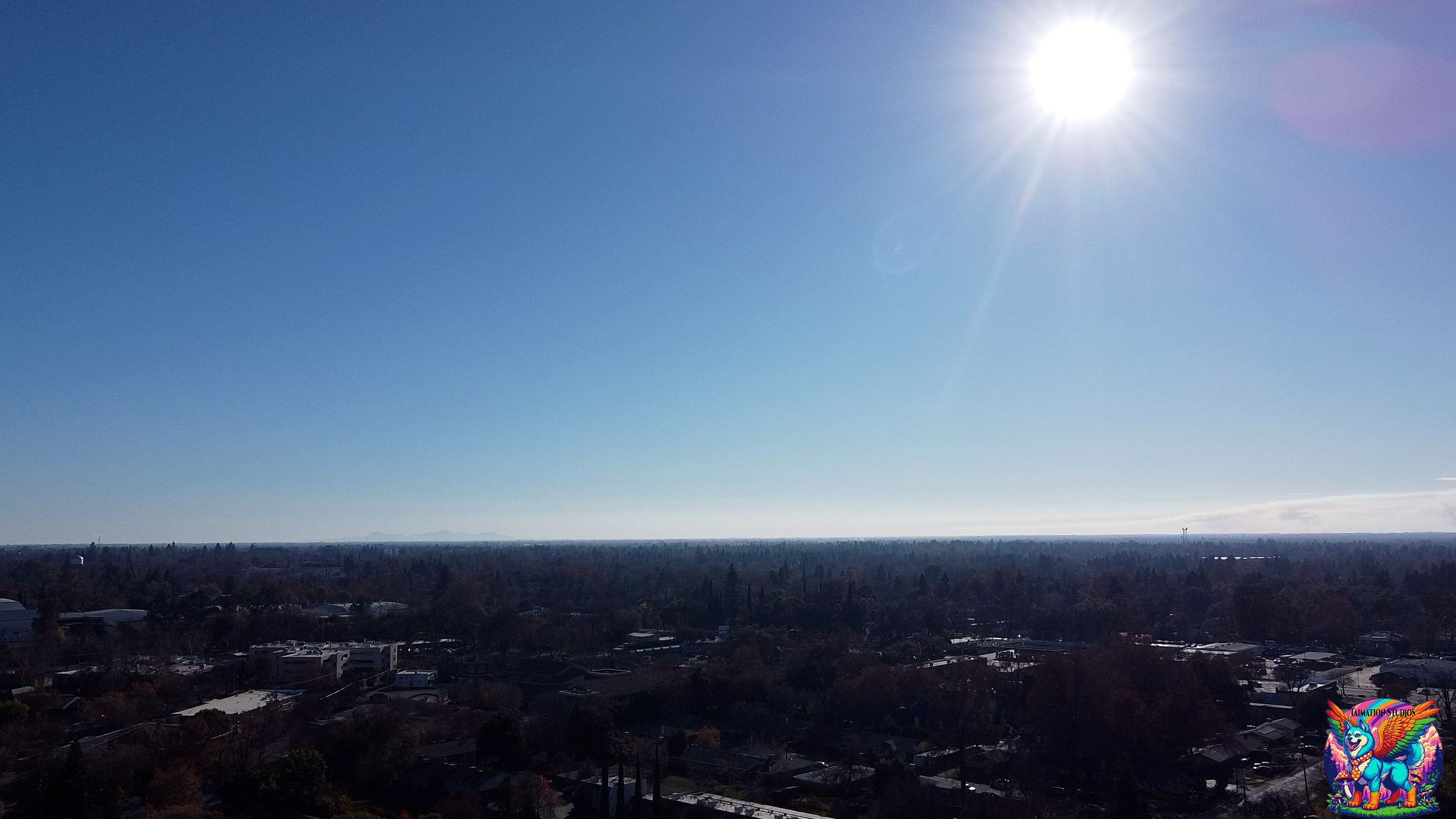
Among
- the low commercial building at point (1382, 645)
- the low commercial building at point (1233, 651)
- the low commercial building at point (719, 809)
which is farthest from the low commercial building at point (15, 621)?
the low commercial building at point (1382, 645)

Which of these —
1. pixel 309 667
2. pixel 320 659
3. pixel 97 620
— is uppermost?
pixel 97 620

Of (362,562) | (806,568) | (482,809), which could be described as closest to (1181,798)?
(482,809)

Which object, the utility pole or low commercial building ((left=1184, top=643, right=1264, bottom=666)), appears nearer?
the utility pole

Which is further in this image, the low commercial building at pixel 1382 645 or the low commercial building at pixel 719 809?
the low commercial building at pixel 1382 645

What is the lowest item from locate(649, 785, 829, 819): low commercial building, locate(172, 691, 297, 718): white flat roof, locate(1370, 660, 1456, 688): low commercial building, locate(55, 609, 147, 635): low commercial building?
locate(649, 785, 829, 819): low commercial building

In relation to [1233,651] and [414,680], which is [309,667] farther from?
[1233,651]

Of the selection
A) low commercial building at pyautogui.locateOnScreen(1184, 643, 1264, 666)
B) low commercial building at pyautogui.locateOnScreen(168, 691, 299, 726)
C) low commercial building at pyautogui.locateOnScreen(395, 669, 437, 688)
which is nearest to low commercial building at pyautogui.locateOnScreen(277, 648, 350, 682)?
low commercial building at pyautogui.locateOnScreen(168, 691, 299, 726)

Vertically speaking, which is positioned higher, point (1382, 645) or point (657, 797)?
point (657, 797)

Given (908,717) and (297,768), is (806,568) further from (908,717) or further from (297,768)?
(297,768)

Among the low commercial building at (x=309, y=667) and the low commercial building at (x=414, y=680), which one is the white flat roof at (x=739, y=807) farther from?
the low commercial building at (x=309, y=667)

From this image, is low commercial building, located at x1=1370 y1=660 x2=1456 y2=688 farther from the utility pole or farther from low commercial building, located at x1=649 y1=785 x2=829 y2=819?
the utility pole

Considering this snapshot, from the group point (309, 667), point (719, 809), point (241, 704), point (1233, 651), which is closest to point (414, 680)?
point (309, 667)

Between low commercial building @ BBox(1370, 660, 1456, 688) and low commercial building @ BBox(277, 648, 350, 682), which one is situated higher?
low commercial building @ BBox(277, 648, 350, 682)
